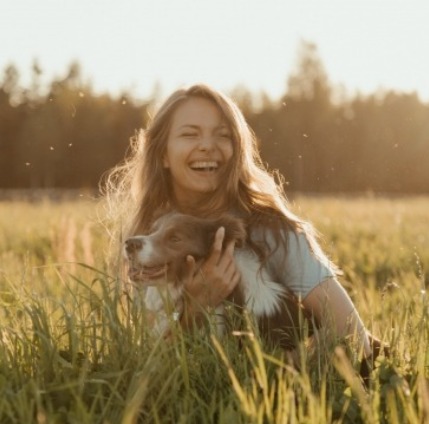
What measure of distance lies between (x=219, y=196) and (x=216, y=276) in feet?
2.92

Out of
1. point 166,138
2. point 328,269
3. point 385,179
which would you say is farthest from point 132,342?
point 385,179

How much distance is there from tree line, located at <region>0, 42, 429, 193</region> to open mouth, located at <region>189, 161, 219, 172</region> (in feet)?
129

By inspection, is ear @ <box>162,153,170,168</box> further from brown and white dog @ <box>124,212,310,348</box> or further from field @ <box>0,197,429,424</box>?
field @ <box>0,197,429,424</box>

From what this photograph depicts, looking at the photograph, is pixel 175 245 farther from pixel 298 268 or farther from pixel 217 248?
pixel 298 268

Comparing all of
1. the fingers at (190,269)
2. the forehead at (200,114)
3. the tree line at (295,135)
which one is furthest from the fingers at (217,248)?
the tree line at (295,135)

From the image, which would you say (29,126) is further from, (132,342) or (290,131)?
(132,342)

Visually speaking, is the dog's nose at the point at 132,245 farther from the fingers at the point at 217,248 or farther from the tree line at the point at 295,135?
the tree line at the point at 295,135

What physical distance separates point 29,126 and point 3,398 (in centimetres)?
4941

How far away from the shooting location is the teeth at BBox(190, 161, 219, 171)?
464cm

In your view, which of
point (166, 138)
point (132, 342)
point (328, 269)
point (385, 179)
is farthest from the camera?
point (385, 179)

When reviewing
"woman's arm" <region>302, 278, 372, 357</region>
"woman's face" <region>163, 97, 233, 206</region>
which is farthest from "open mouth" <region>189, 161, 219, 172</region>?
"woman's arm" <region>302, 278, 372, 357</region>

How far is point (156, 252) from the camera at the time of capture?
399 cm

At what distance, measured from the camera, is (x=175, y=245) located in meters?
4.02

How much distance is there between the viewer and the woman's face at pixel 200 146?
464 cm
